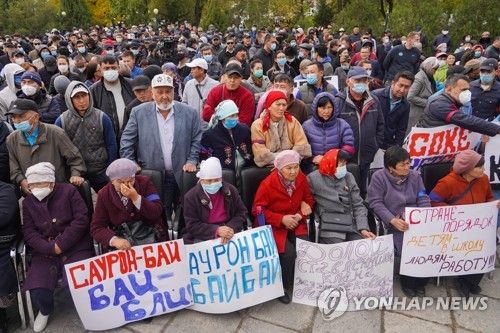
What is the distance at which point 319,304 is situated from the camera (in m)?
3.80

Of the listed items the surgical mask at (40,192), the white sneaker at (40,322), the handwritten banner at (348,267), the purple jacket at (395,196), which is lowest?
the white sneaker at (40,322)

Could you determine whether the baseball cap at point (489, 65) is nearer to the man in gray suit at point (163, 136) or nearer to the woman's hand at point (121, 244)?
the man in gray suit at point (163, 136)

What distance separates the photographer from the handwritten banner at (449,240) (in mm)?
3875

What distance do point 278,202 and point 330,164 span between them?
2.11 ft

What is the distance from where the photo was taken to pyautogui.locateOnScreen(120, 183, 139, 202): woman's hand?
355cm

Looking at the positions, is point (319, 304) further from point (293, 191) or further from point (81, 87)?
point (81, 87)

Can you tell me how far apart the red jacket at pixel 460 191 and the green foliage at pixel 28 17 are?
38198mm

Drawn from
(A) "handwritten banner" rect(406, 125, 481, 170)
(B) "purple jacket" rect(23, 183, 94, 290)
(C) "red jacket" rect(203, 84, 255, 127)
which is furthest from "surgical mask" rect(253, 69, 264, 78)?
(B) "purple jacket" rect(23, 183, 94, 290)

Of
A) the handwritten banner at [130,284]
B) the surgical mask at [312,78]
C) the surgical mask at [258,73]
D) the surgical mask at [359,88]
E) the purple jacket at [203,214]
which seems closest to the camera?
the handwritten banner at [130,284]

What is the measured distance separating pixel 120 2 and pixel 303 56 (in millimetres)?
31861

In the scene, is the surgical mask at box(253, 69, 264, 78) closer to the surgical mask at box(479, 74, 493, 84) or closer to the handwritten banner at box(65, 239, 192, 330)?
the surgical mask at box(479, 74, 493, 84)

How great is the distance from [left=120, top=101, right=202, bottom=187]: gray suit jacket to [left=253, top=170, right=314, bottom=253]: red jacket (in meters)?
0.93

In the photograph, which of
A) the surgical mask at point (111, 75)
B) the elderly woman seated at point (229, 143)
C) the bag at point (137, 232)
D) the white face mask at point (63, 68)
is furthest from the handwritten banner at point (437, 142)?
the white face mask at point (63, 68)

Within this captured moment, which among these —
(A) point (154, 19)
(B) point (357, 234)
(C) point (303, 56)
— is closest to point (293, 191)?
(B) point (357, 234)
